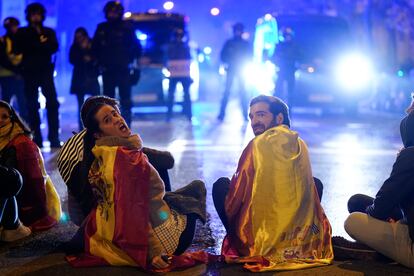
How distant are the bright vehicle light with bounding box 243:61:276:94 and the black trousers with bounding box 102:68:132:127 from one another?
4.79 metres

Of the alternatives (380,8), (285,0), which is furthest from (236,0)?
(380,8)

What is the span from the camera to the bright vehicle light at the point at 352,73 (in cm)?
1612

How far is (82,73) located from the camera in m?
12.0

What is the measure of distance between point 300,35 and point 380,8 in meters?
4.31

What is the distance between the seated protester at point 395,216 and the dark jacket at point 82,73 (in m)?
8.08

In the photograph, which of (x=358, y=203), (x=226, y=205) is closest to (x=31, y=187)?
(x=226, y=205)

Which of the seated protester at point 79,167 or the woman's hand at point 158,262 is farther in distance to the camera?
the seated protester at point 79,167

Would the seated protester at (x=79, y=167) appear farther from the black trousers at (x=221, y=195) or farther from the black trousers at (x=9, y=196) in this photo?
the black trousers at (x=221, y=195)

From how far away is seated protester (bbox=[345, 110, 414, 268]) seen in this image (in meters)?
4.30

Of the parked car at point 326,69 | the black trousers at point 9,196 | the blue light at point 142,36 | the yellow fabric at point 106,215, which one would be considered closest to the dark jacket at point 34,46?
the black trousers at point 9,196

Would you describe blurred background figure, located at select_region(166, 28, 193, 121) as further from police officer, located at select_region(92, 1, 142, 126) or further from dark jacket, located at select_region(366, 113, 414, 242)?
dark jacket, located at select_region(366, 113, 414, 242)

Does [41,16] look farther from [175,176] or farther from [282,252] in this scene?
[282,252]

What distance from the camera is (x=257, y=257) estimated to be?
454cm

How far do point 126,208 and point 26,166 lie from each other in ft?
4.62
